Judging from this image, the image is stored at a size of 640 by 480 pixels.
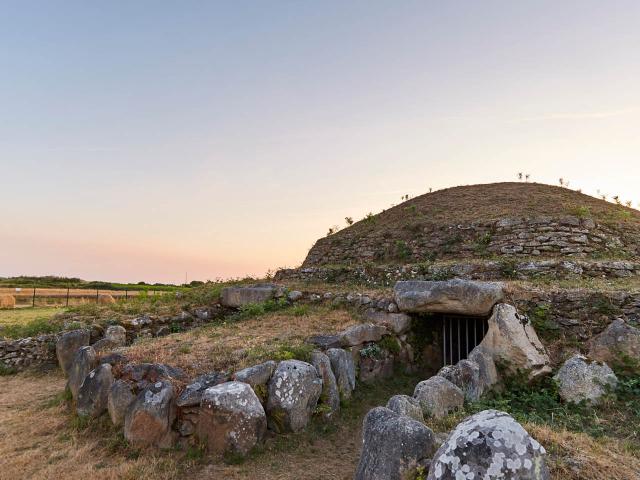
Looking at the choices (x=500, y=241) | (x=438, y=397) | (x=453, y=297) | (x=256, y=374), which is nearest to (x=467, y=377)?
(x=438, y=397)

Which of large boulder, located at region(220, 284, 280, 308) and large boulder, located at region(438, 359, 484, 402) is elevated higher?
large boulder, located at region(220, 284, 280, 308)

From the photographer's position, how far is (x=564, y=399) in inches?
274

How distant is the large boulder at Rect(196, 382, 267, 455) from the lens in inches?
216

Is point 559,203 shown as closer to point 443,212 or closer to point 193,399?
point 443,212

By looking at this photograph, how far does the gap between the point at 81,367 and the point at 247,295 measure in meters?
5.60

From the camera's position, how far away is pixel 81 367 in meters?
7.24

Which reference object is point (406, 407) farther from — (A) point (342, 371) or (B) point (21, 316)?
(B) point (21, 316)

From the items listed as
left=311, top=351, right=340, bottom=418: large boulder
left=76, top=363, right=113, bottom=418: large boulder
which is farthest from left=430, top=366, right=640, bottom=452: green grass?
left=76, top=363, right=113, bottom=418: large boulder

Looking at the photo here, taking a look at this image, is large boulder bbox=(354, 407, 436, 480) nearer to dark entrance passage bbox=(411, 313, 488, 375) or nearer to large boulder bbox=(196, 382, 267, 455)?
large boulder bbox=(196, 382, 267, 455)

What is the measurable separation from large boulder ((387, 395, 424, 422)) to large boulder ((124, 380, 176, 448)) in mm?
3006

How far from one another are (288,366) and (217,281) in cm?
1082

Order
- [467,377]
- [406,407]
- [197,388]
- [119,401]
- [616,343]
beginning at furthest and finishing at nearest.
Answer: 1. [616,343]
2. [467,377]
3. [119,401]
4. [197,388]
5. [406,407]

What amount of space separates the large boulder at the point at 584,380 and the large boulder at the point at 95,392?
24.4 ft

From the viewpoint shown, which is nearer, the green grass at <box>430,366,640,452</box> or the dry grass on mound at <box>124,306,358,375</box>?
the green grass at <box>430,366,640,452</box>
